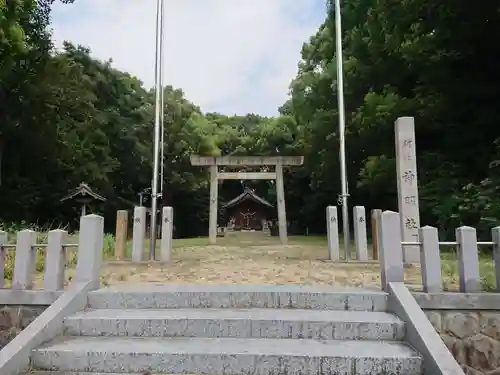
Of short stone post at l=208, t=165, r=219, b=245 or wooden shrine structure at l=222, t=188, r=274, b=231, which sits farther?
wooden shrine structure at l=222, t=188, r=274, b=231

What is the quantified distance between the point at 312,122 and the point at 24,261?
18.1 metres

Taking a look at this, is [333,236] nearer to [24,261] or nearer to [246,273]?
[246,273]

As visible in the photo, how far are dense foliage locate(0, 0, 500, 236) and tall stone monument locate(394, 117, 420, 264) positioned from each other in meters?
1.48

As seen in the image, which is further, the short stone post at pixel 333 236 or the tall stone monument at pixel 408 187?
the short stone post at pixel 333 236

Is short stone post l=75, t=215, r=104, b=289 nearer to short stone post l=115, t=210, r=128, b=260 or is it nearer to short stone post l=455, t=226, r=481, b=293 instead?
short stone post l=455, t=226, r=481, b=293

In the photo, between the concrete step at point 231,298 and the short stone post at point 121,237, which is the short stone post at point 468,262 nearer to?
the concrete step at point 231,298

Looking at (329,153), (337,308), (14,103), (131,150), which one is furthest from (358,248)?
(131,150)

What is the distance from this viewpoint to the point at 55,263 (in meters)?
4.34

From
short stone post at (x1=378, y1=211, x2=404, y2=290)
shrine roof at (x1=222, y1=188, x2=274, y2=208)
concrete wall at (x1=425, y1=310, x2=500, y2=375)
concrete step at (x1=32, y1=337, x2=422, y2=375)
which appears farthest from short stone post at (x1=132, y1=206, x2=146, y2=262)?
shrine roof at (x1=222, y1=188, x2=274, y2=208)

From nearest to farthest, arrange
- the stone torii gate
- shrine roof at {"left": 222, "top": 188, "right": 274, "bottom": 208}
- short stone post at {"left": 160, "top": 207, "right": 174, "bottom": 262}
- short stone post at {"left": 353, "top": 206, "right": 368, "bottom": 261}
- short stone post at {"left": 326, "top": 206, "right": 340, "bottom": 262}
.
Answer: short stone post at {"left": 160, "top": 207, "right": 174, "bottom": 262} < short stone post at {"left": 353, "top": 206, "right": 368, "bottom": 261} < short stone post at {"left": 326, "top": 206, "right": 340, "bottom": 262} < the stone torii gate < shrine roof at {"left": 222, "top": 188, "right": 274, "bottom": 208}

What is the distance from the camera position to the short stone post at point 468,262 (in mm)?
4090

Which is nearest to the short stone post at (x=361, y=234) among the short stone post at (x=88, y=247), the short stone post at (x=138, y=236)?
the short stone post at (x=138, y=236)

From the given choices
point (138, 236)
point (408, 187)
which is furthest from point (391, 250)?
point (138, 236)

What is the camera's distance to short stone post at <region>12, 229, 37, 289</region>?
14.2 ft
